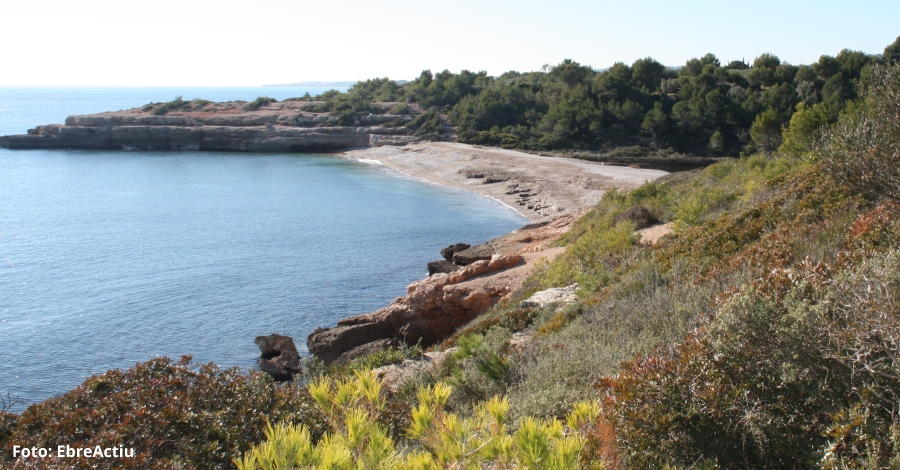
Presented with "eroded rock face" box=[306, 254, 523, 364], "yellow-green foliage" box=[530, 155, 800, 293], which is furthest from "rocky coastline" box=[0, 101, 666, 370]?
"yellow-green foliage" box=[530, 155, 800, 293]

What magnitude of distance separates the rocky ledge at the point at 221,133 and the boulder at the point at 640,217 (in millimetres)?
48860

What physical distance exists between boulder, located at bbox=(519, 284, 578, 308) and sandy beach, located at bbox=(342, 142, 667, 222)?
2165 centimetres

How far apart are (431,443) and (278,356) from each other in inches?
533

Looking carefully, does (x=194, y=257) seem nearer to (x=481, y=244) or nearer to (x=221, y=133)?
(x=481, y=244)

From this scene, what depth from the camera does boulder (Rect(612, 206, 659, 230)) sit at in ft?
64.3

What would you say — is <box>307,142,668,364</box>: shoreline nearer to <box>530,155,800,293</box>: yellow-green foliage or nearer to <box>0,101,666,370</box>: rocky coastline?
<box>0,101,666,370</box>: rocky coastline

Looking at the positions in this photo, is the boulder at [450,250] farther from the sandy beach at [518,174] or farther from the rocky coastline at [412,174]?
the sandy beach at [518,174]

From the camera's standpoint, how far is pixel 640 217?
65.2ft

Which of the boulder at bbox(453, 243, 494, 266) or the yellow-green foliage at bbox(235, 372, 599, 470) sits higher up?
the yellow-green foliage at bbox(235, 372, 599, 470)

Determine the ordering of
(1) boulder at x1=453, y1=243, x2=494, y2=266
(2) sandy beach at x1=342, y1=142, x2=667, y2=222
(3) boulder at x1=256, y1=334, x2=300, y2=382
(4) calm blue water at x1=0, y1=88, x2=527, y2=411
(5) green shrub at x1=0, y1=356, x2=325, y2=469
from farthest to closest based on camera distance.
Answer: (2) sandy beach at x1=342, y1=142, x2=667, y2=222 < (1) boulder at x1=453, y1=243, x2=494, y2=266 < (4) calm blue water at x1=0, y1=88, x2=527, y2=411 < (3) boulder at x1=256, y1=334, x2=300, y2=382 < (5) green shrub at x1=0, y1=356, x2=325, y2=469

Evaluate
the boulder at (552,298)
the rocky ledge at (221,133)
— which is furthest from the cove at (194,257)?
the rocky ledge at (221,133)

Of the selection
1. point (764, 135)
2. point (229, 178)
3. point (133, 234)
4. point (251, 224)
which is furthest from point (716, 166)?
point (229, 178)

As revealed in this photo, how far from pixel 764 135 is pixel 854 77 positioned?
104 feet

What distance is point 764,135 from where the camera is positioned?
33406 millimetres
